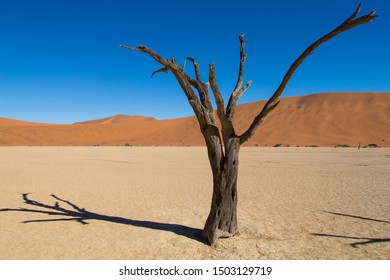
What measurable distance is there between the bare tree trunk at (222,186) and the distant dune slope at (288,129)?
36263 millimetres

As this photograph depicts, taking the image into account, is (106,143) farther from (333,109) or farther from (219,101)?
(219,101)

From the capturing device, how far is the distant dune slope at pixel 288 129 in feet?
139

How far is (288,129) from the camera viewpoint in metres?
48.3

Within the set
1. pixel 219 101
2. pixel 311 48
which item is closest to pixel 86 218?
pixel 219 101

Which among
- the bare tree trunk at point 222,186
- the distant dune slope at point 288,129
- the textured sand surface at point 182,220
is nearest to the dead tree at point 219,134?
the bare tree trunk at point 222,186

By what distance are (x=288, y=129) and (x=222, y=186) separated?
1787 inches

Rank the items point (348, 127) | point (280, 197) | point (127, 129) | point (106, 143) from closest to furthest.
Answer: point (280, 197) < point (348, 127) < point (106, 143) < point (127, 129)

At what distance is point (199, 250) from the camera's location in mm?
4941

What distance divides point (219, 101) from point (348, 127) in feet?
151

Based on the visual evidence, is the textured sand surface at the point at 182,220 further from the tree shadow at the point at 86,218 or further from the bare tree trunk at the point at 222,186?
the bare tree trunk at the point at 222,186

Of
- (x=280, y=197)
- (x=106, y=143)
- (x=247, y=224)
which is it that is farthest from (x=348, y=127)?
(x=247, y=224)

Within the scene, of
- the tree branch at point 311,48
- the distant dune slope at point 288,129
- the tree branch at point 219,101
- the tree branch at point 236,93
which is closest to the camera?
the tree branch at point 311,48

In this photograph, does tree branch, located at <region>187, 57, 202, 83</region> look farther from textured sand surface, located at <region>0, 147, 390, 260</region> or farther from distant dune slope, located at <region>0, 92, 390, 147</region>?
distant dune slope, located at <region>0, 92, 390, 147</region>

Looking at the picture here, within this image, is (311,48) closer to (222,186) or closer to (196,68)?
(196,68)
